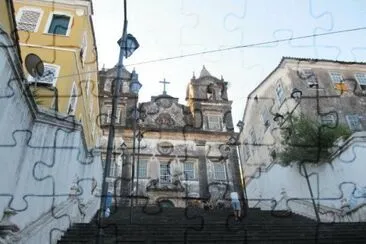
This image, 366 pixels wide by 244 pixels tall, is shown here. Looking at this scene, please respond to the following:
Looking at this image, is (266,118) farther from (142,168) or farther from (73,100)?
(73,100)

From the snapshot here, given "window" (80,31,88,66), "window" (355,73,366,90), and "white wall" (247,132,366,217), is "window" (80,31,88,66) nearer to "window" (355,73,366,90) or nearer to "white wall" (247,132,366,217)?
"white wall" (247,132,366,217)

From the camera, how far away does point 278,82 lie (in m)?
24.4

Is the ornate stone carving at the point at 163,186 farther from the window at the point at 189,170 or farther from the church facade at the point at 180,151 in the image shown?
the window at the point at 189,170

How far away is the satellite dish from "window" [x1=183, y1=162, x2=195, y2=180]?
A: 14.0 meters

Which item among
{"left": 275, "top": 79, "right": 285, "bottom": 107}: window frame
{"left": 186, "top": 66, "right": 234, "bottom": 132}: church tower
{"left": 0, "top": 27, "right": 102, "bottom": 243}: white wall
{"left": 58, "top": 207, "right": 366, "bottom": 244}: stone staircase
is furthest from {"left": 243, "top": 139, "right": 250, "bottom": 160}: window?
{"left": 0, "top": 27, "right": 102, "bottom": 243}: white wall

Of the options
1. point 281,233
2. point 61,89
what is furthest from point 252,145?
point 281,233

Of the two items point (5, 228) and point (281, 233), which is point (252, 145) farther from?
point (5, 228)

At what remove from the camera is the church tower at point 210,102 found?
2887 cm

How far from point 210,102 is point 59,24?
51.4 ft

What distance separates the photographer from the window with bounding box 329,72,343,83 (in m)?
24.3

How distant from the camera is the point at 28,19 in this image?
17.0 m

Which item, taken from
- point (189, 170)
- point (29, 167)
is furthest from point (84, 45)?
point (189, 170)

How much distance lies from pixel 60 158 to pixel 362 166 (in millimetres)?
10072

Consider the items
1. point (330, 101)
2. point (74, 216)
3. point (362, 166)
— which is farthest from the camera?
point (330, 101)
